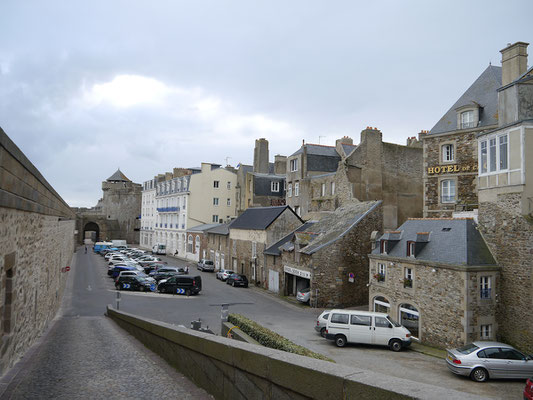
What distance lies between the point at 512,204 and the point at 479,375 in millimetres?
7590

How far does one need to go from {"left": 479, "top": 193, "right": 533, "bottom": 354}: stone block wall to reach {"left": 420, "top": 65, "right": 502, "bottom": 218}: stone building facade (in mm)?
9373

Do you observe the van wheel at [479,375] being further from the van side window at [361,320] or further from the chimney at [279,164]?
the chimney at [279,164]

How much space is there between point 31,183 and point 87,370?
401 cm

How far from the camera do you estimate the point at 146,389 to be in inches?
263

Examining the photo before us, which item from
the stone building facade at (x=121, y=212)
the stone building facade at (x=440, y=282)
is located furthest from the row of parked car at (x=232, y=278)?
the stone building facade at (x=121, y=212)

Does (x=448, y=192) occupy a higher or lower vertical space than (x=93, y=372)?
higher

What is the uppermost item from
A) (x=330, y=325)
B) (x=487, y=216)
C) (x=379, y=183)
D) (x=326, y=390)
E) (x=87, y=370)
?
(x=379, y=183)

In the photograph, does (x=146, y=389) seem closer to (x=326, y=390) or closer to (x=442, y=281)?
(x=326, y=390)

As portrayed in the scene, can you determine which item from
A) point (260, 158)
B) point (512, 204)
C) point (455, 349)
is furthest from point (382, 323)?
point (260, 158)

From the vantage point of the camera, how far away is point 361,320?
18.5m

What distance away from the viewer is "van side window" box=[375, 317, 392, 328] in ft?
60.1

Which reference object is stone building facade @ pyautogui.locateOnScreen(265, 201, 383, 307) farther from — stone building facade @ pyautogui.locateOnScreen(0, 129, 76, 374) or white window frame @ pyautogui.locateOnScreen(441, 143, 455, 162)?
stone building facade @ pyautogui.locateOnScreen(0, 129, 76, 374)

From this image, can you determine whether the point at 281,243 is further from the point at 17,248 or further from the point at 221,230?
the point at 17,248

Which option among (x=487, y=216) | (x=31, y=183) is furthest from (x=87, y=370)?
(x=487, y=216)
